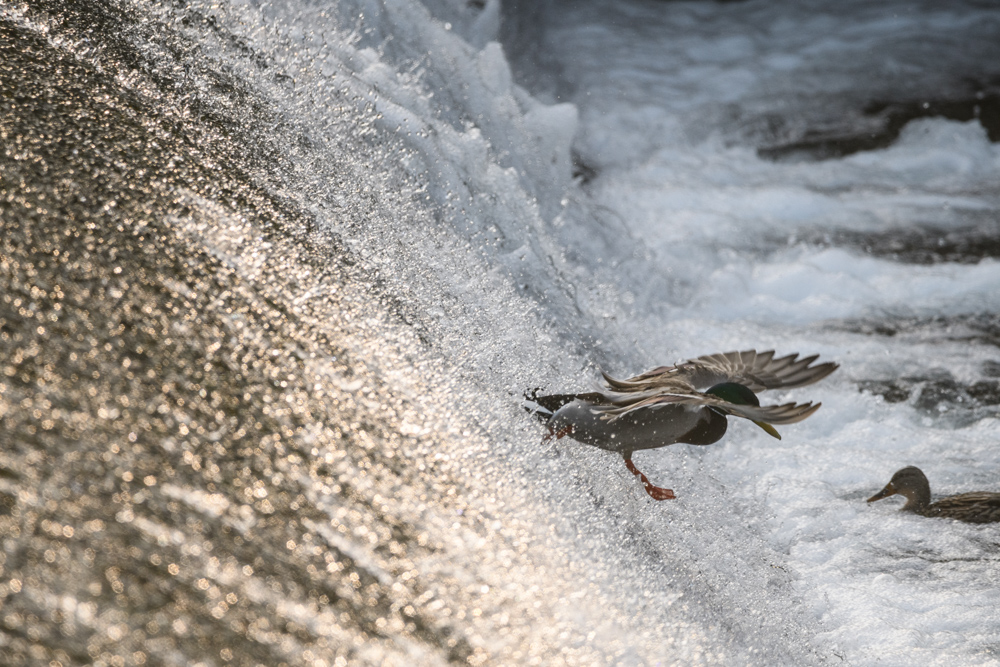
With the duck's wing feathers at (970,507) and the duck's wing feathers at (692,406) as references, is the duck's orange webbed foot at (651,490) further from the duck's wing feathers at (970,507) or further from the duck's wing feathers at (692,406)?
the duck's wing feathers at (970,507)

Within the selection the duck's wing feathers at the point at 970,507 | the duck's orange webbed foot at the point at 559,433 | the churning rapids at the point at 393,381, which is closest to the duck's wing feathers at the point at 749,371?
the churning rapids at the point at 393,381

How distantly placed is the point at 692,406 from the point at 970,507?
1.00 m

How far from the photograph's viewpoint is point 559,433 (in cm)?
150

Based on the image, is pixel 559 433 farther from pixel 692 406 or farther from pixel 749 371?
pixel 749 371

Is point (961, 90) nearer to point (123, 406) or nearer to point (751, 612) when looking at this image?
point (751, 612)

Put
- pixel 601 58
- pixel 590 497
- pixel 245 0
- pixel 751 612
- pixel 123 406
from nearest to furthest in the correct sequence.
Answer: pixel 123 406 → pixel 590 497 → pixel 751 612 → pixel 245 0 → pixel 601 58

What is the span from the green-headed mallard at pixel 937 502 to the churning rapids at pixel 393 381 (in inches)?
1.5

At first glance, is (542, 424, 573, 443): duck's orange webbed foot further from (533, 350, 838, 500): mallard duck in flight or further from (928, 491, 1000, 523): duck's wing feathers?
(928, 491, 1000, 523): duck's wing feathers

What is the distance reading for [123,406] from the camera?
1.09 m

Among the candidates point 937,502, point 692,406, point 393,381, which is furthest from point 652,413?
point 937,502

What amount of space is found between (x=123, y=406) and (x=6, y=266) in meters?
0.29

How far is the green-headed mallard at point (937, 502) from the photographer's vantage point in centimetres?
205

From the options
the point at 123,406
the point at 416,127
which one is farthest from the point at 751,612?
the point at 416,127

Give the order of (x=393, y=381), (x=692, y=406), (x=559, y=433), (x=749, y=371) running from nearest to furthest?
(x=393, y=381) → (x=559, y=433) → (x=692, y=406) → (x=749, y=371)
